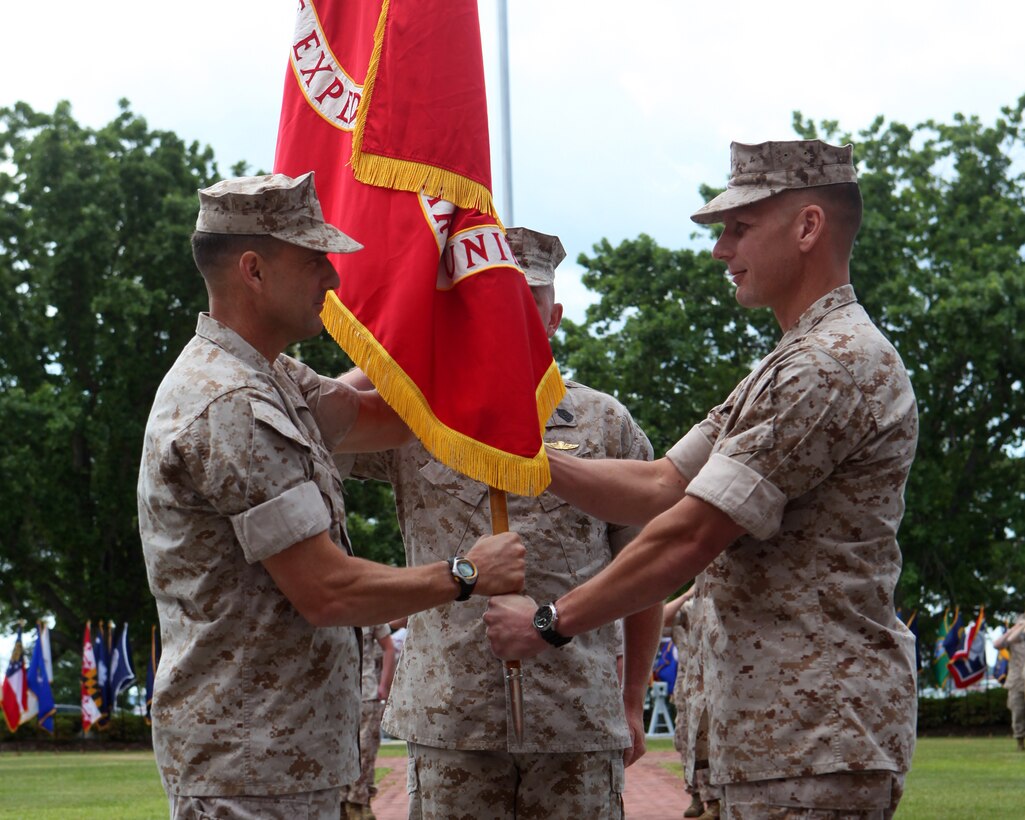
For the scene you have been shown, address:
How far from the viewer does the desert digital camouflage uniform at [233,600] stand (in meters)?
3.62

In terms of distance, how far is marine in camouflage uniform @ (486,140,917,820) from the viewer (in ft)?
12.0

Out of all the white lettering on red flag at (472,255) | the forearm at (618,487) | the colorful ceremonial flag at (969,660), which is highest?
the white lettering on red flag at (472,255)

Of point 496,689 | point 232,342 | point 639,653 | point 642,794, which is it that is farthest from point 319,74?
point 642,794

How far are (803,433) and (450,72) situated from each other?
2.17 m

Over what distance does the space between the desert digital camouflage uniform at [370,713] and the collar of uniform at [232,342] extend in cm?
900

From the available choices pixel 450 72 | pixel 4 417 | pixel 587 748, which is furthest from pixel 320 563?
pixel 4 417

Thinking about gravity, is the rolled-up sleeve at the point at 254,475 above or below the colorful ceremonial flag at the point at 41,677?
above

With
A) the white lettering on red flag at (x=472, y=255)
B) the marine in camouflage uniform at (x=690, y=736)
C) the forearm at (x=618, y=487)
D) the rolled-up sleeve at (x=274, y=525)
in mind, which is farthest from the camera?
the marine in camouflage uniform at (x=690, y=736)

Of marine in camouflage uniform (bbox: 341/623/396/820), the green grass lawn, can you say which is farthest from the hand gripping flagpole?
the green grass lawn

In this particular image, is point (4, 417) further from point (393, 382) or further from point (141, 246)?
point (393, 382)

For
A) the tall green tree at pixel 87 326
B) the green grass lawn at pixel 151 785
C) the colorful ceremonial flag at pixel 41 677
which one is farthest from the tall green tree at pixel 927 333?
the colorful ceremonial flag at pixel 41 677

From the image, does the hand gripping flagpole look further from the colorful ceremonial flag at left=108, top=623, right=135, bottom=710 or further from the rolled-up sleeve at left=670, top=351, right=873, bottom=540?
the colorful ceremonial flag at left=108, top=623, right=135, bottom=710

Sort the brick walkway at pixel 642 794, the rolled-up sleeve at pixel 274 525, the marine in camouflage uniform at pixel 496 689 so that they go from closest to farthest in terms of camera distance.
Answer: the rolled-up sleeve at pixel 274 525
the marine in camouflage uniform at pixel 496 689
the brick walkway at pixel 642 794

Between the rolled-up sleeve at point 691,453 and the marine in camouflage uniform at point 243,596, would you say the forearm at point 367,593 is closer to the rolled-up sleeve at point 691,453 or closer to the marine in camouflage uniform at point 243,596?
the marine in camouflage uniform at point 243,596
